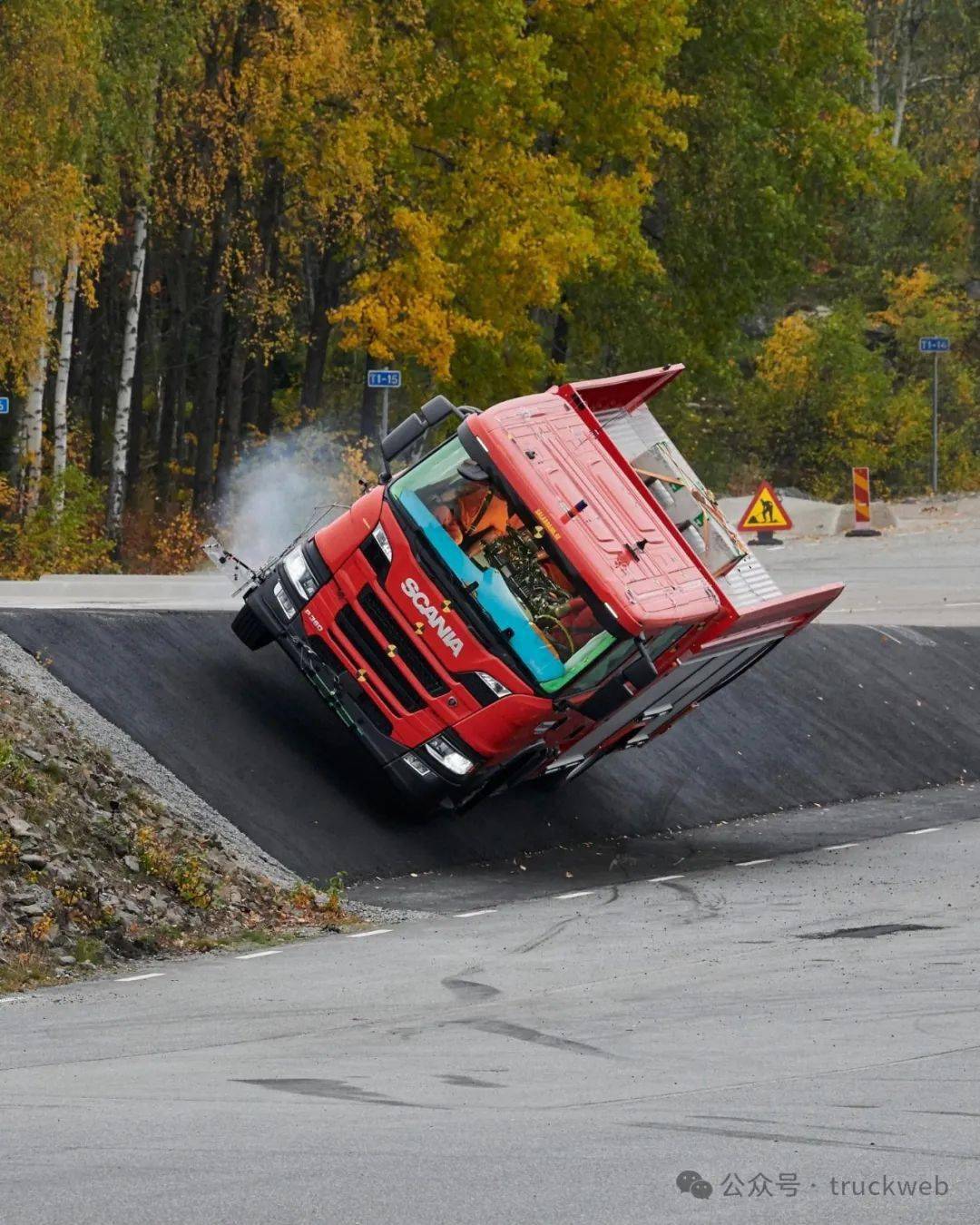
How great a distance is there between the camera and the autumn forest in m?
33.0

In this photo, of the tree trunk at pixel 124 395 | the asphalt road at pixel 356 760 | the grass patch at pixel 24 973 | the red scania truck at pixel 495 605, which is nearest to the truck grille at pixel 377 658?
the red scania truck at pixel 495 605

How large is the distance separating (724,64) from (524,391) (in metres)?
9.04

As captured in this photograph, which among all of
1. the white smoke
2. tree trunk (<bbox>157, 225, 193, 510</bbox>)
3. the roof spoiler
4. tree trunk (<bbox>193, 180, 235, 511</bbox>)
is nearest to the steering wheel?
the roof spoiler

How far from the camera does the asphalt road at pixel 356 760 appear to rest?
17.0 m

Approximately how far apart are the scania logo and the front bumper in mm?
792

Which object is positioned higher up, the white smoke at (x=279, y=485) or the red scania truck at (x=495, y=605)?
the red scania truck at (x=495, y=605)

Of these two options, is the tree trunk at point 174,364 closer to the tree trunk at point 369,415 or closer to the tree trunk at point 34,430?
the tree trunk at point 369,415

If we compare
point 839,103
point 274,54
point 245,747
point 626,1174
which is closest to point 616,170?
point 839,103

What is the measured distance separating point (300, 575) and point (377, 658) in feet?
3.33

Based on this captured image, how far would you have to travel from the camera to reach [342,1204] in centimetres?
689

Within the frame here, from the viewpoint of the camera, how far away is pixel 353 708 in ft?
54.7

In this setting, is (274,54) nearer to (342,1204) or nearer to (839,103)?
(839,103)

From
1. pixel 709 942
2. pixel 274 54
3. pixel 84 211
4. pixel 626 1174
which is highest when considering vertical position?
pixel 274 54

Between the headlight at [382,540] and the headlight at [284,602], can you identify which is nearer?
the headlight at [382,540]
